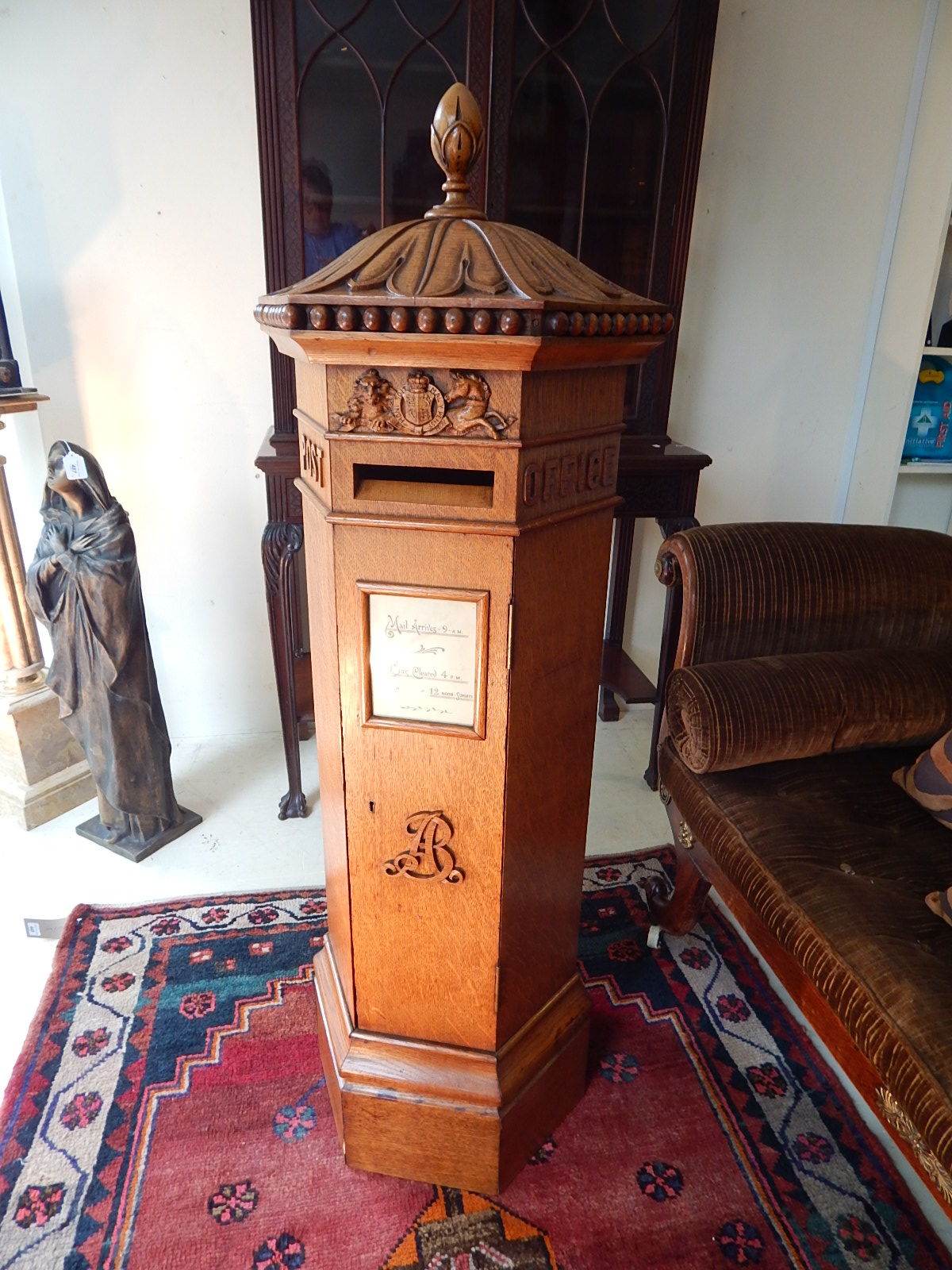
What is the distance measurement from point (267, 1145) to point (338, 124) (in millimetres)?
1872

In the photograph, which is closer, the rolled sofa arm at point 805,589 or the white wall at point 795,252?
the rolled sofa arm at point 805,589

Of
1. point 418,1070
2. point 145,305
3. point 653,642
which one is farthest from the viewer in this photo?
point 653,642

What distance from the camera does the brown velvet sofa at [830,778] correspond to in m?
0.95

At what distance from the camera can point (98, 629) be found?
1.68 metres

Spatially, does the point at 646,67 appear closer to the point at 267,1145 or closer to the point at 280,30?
the point at 280,30

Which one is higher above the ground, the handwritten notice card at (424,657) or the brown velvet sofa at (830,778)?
the handwritten notice card at (424,657)

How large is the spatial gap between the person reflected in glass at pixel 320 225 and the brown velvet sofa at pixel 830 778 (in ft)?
3.18

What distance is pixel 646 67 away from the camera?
1.69 metres

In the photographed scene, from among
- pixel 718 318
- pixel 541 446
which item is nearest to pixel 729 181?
pixel 718 318

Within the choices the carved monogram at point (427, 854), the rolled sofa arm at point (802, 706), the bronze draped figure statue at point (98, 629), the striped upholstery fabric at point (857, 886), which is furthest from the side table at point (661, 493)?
the bronze draped figure statue at point (98, 629)

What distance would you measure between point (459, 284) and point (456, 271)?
0.04 m

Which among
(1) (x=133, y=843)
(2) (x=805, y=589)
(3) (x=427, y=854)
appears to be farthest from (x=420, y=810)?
(1) (x=133, y=843)

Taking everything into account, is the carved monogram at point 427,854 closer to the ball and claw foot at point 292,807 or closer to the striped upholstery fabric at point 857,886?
the striped upholstery fabric at point 857,886

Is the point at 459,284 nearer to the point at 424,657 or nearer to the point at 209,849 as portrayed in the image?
the point at 424,657
